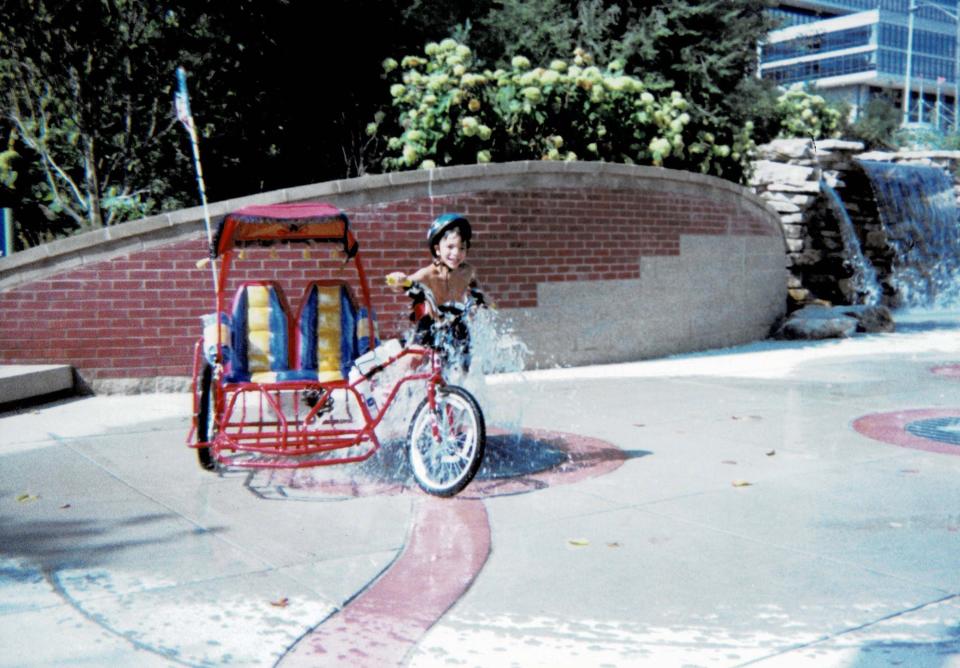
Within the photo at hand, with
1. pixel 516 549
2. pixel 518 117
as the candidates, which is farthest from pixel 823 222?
pixel 516 549

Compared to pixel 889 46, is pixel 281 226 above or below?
below

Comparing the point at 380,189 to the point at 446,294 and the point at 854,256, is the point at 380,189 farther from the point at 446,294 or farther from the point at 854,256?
the point at 854,256

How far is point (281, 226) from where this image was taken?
659cm

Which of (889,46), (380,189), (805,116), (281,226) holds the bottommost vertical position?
(281,226)

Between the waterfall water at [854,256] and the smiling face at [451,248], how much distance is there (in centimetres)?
1271

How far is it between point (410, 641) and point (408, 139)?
847 centimetres

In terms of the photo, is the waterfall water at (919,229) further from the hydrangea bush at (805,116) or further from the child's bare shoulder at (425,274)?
the child's bare shoulder at (425,274)

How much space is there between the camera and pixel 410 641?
12.5 feet

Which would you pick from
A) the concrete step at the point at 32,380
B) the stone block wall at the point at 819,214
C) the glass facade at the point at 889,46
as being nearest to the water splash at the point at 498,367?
the concrete step at the point at 32,380

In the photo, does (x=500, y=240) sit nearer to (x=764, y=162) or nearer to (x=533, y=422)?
(x=533, y=422)

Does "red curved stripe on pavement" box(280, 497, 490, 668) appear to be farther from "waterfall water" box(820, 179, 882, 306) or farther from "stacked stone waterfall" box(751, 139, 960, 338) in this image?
"waterfall water" box(820, 179, 882, 306)

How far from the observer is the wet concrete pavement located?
376 cm

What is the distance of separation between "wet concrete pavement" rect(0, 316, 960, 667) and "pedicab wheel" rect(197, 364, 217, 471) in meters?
0.18

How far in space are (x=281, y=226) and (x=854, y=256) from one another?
1340 cm
